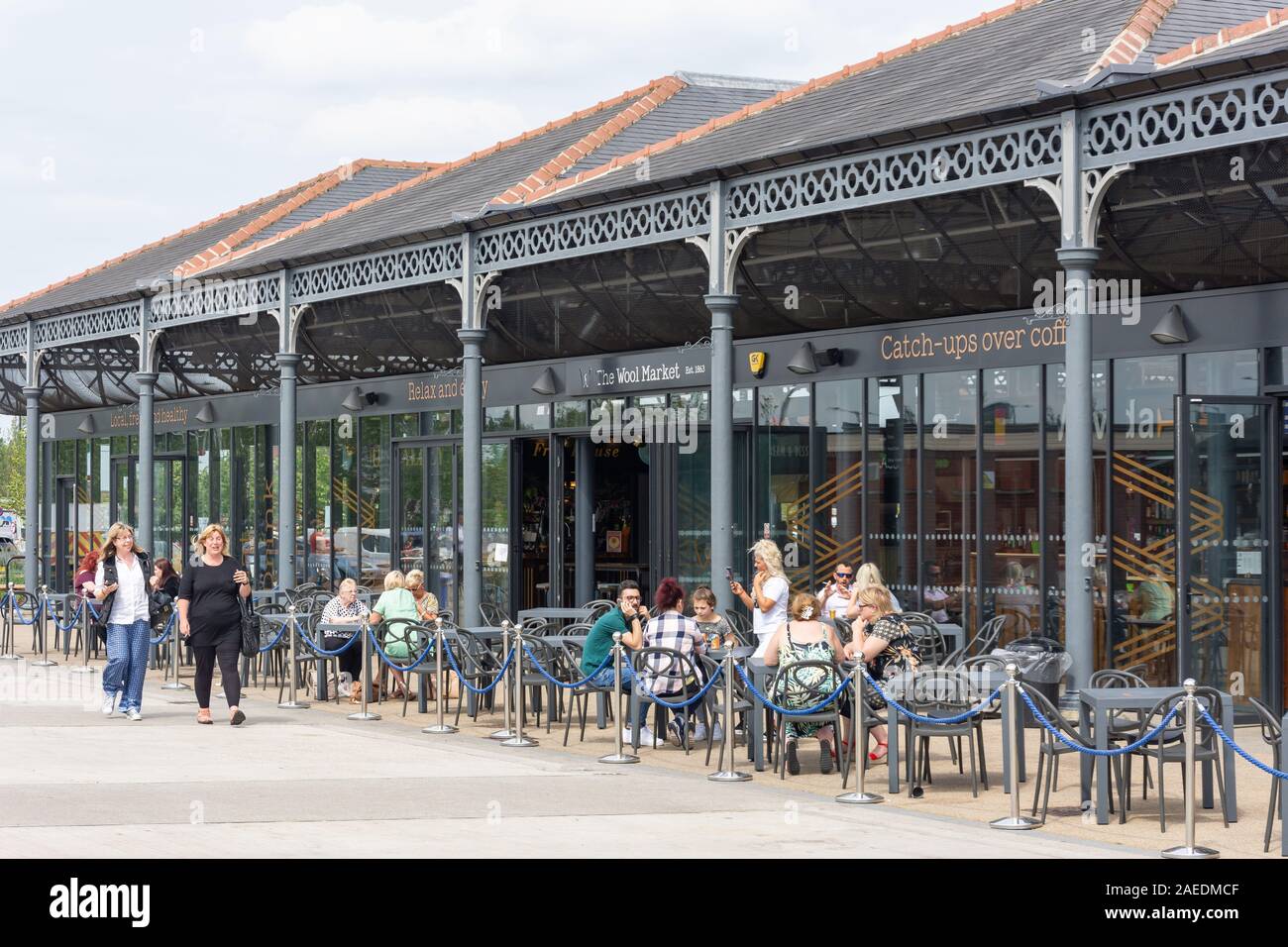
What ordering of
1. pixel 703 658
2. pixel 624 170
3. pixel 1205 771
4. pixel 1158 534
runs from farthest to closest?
1. pixel 624 170
2. pixel 1158 534
3. pixel 703 658
4. pixel 1205 771

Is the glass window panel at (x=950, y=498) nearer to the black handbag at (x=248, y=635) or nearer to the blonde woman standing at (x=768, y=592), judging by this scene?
the blonde woman standing at (x=768, y=592)

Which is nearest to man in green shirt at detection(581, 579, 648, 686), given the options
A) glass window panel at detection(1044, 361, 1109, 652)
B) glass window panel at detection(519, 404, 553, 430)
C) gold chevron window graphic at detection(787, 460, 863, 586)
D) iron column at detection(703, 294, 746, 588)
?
iron column at detection(703, 294, 746, 588)

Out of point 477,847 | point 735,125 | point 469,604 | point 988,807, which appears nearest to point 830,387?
point 735,125

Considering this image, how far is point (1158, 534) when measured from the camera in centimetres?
1537

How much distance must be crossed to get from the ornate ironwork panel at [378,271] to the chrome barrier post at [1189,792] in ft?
34.8

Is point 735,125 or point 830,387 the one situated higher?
point 735,125

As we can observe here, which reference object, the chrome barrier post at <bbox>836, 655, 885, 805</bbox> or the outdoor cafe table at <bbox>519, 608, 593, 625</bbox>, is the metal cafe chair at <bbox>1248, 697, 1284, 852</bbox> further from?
the outdoor cafe table at <bbox>519, 608, 593, 625</bbox>

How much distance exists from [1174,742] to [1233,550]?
15.3ft

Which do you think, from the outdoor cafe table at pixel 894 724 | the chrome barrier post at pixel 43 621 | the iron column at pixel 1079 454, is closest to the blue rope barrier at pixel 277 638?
the chrome barrier post at pixel 43 621

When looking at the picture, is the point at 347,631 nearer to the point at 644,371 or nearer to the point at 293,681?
the point at 293,681

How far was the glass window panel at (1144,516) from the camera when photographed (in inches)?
601

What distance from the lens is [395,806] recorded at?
998 cm

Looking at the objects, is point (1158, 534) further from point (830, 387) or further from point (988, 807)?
point (988, 807)
